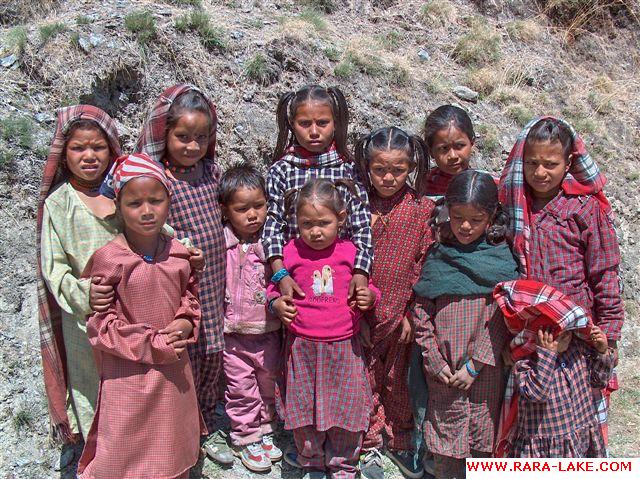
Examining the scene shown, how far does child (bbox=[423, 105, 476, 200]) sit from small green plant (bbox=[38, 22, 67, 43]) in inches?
113

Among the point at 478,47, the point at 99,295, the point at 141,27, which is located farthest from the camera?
the point at 478,47

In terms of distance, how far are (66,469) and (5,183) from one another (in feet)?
5.77

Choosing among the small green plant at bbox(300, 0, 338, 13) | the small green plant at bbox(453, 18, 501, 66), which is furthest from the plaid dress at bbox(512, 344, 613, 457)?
the small green plant at bbox(300, 0, 338, 13)

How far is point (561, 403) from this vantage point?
111 inches

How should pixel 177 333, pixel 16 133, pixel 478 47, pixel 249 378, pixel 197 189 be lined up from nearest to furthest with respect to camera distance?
pixel 177 333 → pixel 197 189 → pixel 249 378 → pixel 16 133 → pixel 478 47

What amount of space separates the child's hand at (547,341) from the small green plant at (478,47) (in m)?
4.04

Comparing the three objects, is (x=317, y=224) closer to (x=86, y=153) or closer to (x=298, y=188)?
(x=298, y=188)

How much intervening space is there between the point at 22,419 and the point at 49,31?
270cm

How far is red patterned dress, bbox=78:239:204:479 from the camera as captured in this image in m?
2.62

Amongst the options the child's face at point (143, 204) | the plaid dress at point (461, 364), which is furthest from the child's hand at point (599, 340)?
the child's face at point (143, 204)

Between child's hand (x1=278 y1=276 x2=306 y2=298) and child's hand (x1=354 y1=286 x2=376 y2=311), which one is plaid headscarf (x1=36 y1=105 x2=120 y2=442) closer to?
child's hand (x1=278 y1=276 x2=306 y2=298)

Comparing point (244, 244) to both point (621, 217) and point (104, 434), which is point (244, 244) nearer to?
point (104, 434)

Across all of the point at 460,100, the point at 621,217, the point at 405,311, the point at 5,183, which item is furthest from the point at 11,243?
the point at 621,217

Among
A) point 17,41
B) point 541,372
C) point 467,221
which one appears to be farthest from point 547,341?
point 17,41
